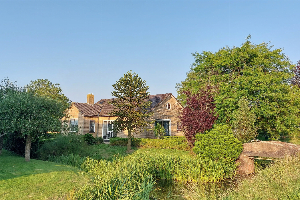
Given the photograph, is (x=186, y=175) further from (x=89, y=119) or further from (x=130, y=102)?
(x=89, y=119)

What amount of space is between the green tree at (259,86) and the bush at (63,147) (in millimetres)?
9335

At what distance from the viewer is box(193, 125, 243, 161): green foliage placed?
13.1 meters

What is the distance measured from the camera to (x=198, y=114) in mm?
16469

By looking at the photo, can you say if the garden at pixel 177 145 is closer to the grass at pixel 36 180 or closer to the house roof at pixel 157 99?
the grass at pixel 36 180

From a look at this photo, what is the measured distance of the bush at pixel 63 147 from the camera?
1599cm

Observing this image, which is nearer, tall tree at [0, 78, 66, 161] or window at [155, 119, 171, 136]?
tall tree at [0, 78, 66, 161]

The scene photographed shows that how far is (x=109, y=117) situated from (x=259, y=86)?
1725 centimetres

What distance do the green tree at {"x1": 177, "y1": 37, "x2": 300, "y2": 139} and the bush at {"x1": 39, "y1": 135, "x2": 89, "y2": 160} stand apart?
30.6 feet

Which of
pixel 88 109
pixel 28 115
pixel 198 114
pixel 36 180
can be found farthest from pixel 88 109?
pixel 36 180

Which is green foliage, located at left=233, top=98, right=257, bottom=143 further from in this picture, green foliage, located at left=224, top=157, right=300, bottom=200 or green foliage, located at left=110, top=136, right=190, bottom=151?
green foliage, located at left=224, top=157, right=300, bottom=200

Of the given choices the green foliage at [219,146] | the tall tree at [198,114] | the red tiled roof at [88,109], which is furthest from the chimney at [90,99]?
the green foliage at [219,146]

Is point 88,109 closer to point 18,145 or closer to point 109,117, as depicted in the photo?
point 109,117

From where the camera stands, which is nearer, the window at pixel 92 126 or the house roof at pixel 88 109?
the house roof at pixel 88 109

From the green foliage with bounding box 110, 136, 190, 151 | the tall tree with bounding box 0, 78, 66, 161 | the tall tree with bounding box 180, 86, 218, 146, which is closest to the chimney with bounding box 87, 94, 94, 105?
the green foliage with bounding box 110, 136, 190, 151
